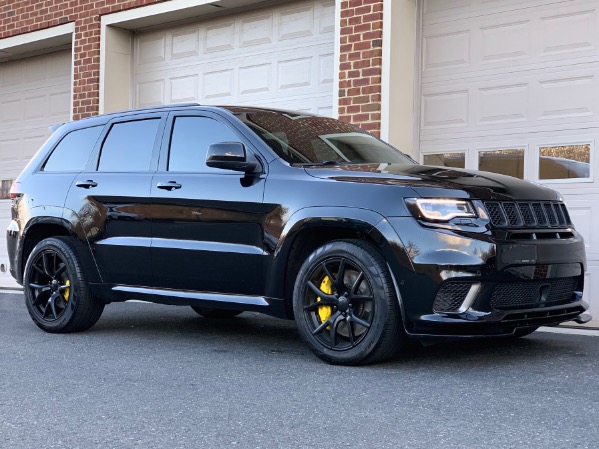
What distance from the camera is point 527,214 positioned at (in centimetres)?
563

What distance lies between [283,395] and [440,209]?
1.41m

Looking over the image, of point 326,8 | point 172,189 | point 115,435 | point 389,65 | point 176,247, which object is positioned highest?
point 326,8

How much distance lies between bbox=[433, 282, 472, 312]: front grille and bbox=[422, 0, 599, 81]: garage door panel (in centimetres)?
452

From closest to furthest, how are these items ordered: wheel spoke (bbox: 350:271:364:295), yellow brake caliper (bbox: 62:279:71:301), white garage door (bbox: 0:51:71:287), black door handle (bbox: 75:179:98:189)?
1. wheel spoke (bbox: 350:271:364:295)
2. black door handle (bbox: 75:179:98:189)
3. yellow brake caliper (bbox: 62:279:71:301)
4. white garage door (bbox: 0:51:71:287)

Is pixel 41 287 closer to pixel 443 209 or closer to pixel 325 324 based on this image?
pixel 325 324

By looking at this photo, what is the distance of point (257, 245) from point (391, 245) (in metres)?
1.04

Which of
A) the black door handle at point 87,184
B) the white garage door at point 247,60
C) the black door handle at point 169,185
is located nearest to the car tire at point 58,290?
the black door handle at point 87,184

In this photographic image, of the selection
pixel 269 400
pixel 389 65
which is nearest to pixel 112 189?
pixel 269 400

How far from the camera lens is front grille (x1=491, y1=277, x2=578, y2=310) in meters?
5.37

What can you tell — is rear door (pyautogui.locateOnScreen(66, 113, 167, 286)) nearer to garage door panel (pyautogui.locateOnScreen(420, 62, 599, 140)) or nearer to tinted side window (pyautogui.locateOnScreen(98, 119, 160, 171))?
tinted side window (pyautogui.locateOnScreen(98, 119, 160, 171))

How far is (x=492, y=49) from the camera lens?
962 centimetres

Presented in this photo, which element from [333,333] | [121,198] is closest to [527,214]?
[333,333]

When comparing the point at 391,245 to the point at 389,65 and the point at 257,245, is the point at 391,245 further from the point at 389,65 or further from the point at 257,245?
the point at 389,65

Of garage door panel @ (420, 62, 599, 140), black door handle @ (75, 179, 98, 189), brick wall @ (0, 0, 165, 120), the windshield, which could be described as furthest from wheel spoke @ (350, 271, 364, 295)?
brick wall @ (0, 0, 165, 120)
